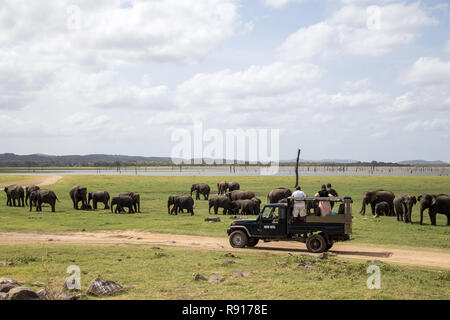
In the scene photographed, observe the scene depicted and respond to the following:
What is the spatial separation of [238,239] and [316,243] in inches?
138

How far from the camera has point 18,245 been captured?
21.1 metres

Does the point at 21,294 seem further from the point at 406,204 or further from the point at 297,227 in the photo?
the point at 406,204

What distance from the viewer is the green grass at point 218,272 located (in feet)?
41.1

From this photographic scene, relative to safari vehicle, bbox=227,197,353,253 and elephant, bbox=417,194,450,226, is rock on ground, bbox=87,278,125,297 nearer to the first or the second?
safari vehicle, bbox=227,197,353,253

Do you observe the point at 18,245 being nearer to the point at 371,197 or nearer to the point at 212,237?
the point at 212,237

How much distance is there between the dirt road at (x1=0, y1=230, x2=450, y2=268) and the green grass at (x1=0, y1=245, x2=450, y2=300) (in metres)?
1.59

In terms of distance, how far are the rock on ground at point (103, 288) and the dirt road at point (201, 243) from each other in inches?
305

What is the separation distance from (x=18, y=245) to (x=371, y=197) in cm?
2586

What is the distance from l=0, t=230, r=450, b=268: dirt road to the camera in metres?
18.1

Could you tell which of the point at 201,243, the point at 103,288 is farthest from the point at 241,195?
the point at 103,288

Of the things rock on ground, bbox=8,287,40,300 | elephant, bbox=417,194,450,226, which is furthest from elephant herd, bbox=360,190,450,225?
rock on ground, bbox=8,287,40,300

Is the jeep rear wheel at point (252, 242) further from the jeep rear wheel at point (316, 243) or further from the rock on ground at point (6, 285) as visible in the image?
the rock on ground at point (6, 285)
